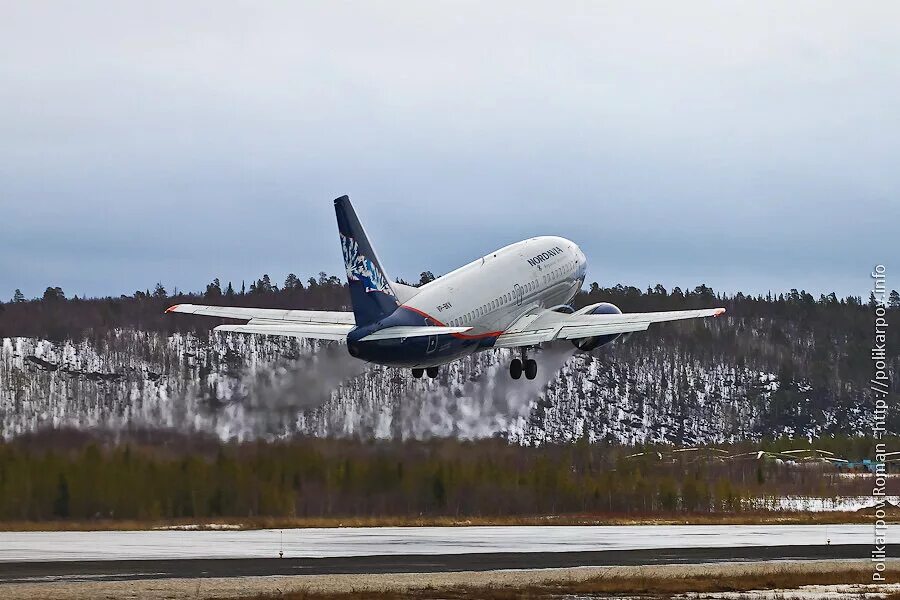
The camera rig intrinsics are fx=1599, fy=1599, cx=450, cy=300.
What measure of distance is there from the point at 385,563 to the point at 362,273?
18.0m

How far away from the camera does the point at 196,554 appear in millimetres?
53406

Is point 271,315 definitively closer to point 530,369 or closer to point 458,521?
point 530,369

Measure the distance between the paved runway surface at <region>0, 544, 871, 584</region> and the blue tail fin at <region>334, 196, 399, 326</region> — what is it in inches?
555

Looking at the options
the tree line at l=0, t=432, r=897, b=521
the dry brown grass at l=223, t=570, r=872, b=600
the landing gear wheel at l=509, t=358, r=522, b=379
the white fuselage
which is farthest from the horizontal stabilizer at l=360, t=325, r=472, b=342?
the dry brown grass at l=223, t=570, r=872, b=600

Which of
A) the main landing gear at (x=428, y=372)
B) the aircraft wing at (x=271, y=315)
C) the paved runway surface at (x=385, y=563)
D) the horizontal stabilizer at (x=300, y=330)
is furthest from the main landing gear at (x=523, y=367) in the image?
the paved runway surface at (x=385, y=563)

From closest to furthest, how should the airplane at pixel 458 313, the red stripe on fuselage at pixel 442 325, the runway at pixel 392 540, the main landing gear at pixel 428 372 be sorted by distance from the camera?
the runway at pixel 392 540
the airplane at pixel 458 313
the red stripe on fuselage at pixel 442 325
the main landing gear at pixel 428 372

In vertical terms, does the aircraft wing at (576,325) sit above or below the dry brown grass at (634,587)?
above

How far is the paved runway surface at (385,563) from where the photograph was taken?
4588 centimetres

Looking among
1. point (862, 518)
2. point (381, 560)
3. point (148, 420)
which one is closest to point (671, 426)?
point (862, 518)

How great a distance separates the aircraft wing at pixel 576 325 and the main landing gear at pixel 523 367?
1.79m

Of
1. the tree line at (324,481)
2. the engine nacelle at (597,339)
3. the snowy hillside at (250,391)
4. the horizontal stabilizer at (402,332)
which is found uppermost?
the engine nacelle at (597,339)

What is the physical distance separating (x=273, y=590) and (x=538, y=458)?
40.0 metres

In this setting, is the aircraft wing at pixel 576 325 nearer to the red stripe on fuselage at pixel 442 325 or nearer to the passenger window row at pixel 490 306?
the passenger window row at pixel 490 306

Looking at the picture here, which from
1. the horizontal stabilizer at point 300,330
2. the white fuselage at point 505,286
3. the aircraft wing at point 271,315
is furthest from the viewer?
the aircraft wing at point 271,315
